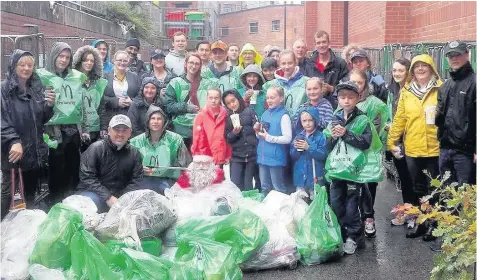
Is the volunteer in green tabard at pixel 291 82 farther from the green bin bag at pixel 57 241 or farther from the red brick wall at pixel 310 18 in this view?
the red brick wall at pixel 310 18

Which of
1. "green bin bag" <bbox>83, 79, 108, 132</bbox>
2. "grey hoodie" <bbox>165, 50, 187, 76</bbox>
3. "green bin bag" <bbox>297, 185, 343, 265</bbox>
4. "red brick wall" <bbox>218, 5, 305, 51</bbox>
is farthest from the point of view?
"red brick wall" <bbox>218, 5, 305, 51</bbox>

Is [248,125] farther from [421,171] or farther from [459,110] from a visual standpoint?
[459,110]

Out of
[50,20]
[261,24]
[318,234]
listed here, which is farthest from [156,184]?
Result: [261,24]

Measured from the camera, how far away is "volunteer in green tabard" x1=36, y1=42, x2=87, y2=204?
6.48m

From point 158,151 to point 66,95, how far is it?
1.11m

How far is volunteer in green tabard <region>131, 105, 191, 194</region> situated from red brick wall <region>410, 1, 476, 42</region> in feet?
13.5

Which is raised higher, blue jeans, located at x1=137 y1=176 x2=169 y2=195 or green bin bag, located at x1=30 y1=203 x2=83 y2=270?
blue jeans, located at x1=137 y1=176 x2=169 y2=195

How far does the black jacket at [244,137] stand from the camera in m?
6.67

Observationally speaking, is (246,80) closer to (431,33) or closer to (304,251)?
(304,251)

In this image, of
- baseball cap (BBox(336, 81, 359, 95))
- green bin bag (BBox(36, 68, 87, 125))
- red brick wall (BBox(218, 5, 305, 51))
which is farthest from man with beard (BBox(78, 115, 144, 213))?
red brick wall (BBox(218, 5, 305, 51))

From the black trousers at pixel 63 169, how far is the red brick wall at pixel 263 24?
41130 mm

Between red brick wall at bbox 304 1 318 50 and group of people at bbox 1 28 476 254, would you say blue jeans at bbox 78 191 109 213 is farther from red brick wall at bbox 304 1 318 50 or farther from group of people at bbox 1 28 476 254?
red brick wall at bbox 304 1 318 50

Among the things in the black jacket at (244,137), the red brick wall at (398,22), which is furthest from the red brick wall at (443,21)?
the black jacket at (244,137)

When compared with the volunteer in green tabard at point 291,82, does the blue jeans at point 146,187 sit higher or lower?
lower
